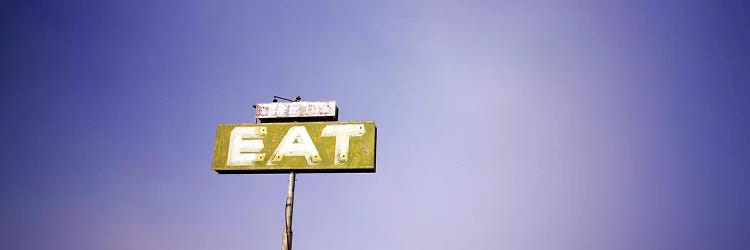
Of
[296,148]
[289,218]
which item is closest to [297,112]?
[296,148]

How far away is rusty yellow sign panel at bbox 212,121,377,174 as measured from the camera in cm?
2181

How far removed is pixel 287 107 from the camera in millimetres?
23266

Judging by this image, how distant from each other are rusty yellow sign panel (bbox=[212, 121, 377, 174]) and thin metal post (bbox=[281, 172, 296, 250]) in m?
0.51

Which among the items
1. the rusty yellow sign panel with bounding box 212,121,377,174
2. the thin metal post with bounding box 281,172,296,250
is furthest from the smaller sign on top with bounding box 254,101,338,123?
the thin metal post with bounding box 281,172,296,250

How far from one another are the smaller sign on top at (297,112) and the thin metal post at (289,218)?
2424 millimetres

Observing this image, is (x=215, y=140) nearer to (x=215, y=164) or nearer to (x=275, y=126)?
(x=215, y=164)

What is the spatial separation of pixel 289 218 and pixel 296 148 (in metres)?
2.79

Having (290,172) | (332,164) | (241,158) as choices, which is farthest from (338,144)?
(241,158)

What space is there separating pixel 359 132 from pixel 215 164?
591cm

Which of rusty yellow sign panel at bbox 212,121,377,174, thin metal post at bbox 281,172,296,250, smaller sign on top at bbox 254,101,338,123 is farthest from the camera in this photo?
smaller sign on top at bbox 254,101,338,123

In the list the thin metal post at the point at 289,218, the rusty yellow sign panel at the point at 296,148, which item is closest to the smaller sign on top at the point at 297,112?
the rusty yellow sign panel at the point at 296,148

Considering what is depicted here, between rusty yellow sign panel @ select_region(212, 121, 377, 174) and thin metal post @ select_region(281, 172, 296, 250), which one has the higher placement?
rusty yellow sign panel @ select_region(212, 121, 377, 174)

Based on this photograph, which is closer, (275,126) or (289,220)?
(289,220)

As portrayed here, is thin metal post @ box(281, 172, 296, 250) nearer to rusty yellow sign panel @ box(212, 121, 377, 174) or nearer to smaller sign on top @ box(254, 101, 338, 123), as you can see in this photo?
rusty yellow sign panel @ box(212, 121, 377, 174)
